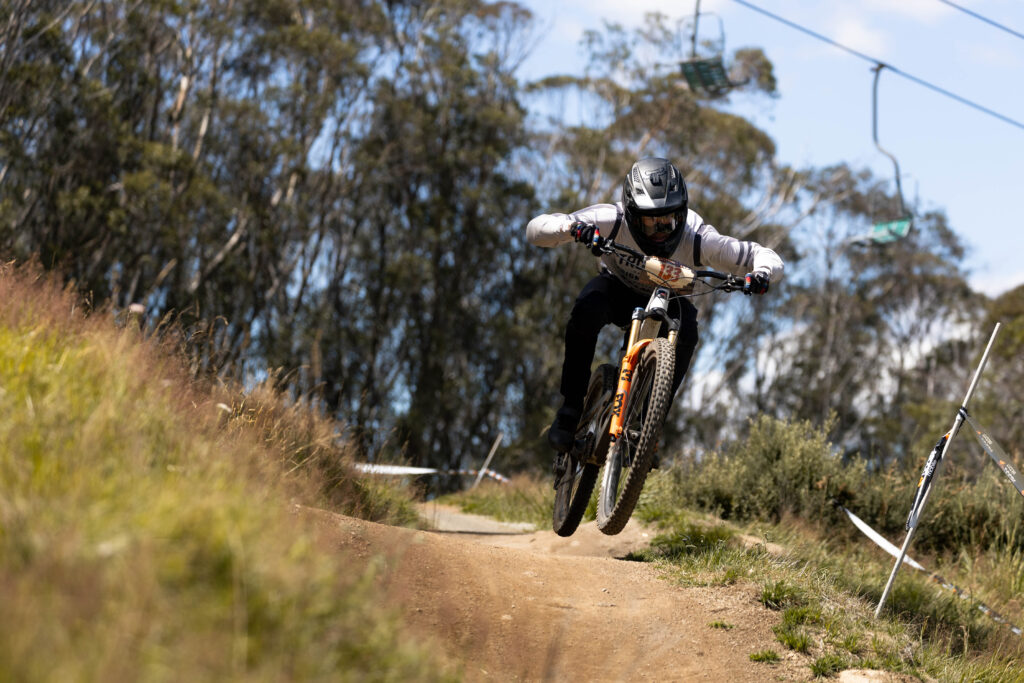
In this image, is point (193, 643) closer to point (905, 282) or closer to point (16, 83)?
point (16, 83)

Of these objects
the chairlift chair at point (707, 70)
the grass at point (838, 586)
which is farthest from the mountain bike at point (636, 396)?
the chairlift chair at point (707, 70)

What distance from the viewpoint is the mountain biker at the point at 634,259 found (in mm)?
5547

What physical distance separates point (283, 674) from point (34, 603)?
0.52 metres

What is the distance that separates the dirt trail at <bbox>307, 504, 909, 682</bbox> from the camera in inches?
176

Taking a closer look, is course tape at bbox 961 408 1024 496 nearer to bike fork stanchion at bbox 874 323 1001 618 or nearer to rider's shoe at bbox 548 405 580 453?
bike fork stanchion at bbox 874 323 1001 618

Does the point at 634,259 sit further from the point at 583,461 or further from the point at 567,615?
the point at 567,615

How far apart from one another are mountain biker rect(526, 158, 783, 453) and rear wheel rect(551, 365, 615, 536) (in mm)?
105

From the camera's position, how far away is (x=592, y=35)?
32750 mm

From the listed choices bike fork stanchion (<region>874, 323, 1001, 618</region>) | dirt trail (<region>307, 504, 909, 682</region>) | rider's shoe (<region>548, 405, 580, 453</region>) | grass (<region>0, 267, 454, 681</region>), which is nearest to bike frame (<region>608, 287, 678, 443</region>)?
rider's shoe (<region>548, 405, 580, 453</region>)

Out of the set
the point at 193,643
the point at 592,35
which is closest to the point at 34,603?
the point at 193,643

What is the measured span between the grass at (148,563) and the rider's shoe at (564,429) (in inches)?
116

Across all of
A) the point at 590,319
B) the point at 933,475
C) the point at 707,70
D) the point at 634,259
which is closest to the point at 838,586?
the point at 933,475

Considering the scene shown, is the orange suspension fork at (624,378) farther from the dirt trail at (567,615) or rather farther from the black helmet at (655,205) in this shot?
the dirt trail at (567,615)

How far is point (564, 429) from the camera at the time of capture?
6.24m
